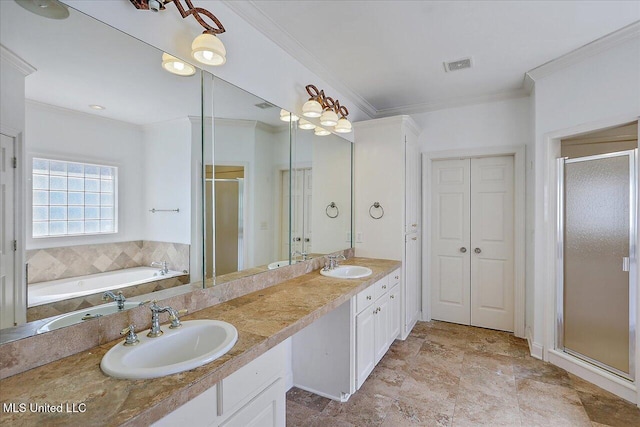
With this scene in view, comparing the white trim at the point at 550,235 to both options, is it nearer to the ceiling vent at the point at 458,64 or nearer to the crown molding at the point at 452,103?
the crown molding at the point at 452,103

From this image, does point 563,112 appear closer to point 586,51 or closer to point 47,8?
point 586,51

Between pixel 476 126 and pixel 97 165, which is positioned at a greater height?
pixel 476 126

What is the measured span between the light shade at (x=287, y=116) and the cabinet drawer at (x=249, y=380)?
5.26 ft

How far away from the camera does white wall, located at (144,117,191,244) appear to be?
4.65 ft

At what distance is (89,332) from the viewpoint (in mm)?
1147

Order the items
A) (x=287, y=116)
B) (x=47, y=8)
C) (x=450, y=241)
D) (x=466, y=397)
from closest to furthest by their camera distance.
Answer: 1. (x=47, y=8)
2. (x=466, y=397)
3. (x=287, y=116)
4. (x=450, y=241)

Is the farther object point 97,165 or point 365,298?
point 365,298

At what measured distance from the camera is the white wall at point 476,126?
10.6 ft

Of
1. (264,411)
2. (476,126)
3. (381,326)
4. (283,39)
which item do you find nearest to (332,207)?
(381,326)

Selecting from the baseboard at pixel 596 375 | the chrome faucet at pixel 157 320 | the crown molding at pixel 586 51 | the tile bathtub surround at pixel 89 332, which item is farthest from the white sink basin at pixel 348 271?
the crown molding at pixel 586 51

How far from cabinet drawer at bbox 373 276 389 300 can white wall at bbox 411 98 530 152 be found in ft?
5.91

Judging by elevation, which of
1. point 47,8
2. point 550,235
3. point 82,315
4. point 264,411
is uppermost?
point 47,8

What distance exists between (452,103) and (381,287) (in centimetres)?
226

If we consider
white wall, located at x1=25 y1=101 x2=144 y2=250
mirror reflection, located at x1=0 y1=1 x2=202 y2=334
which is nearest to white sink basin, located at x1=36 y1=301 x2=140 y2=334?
mirror reflection, located at x1=0 y1=1 x2=202 y2=334
